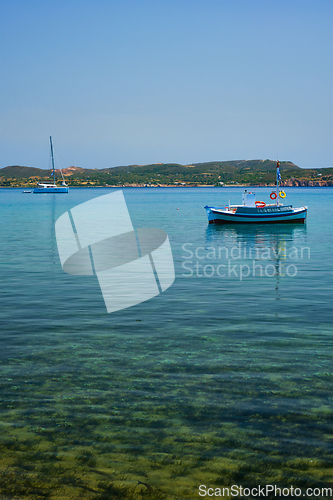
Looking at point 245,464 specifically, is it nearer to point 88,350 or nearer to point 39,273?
point 88,350

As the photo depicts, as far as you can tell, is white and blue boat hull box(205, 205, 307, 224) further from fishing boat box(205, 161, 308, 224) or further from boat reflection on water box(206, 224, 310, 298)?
boat reflection on water box(206, 224, 310, 298)

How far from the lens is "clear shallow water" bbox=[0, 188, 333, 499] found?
690 cm

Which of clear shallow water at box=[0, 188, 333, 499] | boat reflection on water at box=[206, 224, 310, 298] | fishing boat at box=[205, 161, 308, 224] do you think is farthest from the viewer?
fishing boat at box=[205, 161, 308, 224]

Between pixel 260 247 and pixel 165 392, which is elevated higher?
pixel 165 392

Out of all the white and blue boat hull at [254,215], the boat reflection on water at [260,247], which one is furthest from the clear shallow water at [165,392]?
the white and blue boat hull at [254,215]

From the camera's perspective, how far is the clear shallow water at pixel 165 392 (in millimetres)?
6898

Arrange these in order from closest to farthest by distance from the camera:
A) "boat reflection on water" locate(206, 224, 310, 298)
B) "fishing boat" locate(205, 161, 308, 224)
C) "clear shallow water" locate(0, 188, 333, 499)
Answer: "clear shallow water" locate(0, 188, 333, 499), "boat reflection on water" locate(206, 224, 310, 298), "fishing boat" locate(205, 161, 308, 224)

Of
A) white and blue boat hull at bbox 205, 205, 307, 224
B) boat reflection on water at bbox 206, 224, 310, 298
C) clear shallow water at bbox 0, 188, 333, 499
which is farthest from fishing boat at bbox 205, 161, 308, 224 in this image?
clear shallow water at bbox 0, 188, 333, 499

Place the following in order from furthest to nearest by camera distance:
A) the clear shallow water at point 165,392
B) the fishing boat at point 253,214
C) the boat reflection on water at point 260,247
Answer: the fishing boat at point 253,214 < the boat reflection on water at point 260,247 < the clear shallow water at point 165,392

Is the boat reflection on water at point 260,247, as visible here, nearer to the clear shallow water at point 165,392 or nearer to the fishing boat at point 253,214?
the fishing boat at point 253,214

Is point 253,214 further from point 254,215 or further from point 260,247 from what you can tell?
point 260,247

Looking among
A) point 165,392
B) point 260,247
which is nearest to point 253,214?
point 260,247

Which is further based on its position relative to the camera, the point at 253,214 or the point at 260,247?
the point at 253,214

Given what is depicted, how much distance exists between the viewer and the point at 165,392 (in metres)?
9.52
